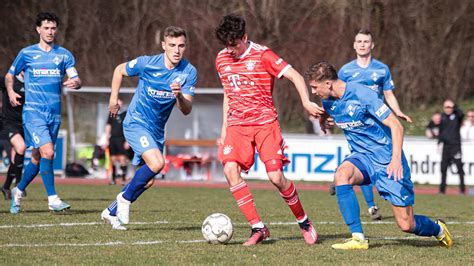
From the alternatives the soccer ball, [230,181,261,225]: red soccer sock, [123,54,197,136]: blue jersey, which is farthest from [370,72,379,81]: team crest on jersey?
the soccer ball

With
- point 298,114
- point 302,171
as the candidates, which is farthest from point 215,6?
point 302,171

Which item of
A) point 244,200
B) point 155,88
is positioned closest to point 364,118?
point 244,200

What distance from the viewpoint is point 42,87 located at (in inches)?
468

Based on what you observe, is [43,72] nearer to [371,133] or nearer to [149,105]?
[149,105]

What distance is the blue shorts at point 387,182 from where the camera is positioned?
8414 mm

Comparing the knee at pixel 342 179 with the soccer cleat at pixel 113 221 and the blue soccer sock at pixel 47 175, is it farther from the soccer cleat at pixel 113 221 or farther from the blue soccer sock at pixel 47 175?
the blue soccer sock at pixel 47 175

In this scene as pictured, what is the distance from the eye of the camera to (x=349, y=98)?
8367 mm

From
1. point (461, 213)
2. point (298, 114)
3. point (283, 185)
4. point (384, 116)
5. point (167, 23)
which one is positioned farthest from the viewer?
point (167, 23)

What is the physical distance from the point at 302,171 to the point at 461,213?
31.8 feet

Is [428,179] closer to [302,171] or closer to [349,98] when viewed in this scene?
[302,171]

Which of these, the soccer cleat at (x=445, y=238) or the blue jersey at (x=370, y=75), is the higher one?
the blue jersey at (x=370, y=75)

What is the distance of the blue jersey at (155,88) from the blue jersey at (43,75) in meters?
2.05

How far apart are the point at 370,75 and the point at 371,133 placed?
3.64 m

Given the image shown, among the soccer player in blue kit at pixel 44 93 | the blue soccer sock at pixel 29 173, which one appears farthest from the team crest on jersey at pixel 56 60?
the blue soccer sock at pixel 29 173
